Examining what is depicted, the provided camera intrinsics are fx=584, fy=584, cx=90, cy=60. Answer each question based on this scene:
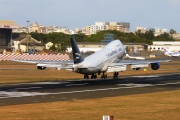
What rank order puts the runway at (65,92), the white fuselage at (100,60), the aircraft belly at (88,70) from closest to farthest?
the runway at (65,92), the aircraft belly at (88,70), the white fuselage at (100,60)

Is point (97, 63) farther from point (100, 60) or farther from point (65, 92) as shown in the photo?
point (65, 92)

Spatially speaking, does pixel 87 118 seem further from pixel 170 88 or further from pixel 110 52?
pixel 110 52

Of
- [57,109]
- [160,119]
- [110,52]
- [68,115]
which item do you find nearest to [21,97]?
[57,109]

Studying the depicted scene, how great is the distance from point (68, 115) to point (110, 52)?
147ft

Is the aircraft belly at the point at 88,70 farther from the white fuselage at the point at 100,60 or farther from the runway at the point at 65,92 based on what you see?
the runway at the point at 65,92

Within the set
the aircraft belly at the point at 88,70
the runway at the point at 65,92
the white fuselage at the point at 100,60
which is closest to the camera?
the runway at the point at 65,92

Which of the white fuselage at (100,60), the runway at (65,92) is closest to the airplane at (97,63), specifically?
the white fuselage at (100,60)

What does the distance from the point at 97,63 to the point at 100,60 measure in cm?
155

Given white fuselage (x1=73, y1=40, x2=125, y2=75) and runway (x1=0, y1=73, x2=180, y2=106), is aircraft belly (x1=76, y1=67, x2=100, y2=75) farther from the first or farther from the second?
runway (x1=0, y1=73, x2=180, y2=106)

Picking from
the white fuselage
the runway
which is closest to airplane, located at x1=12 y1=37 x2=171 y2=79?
the white fuselage

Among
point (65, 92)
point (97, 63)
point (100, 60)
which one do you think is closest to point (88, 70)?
point (97, 63)

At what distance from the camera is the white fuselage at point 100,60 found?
74625mm

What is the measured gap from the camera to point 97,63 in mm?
77875

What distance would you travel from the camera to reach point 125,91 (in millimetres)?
62125
